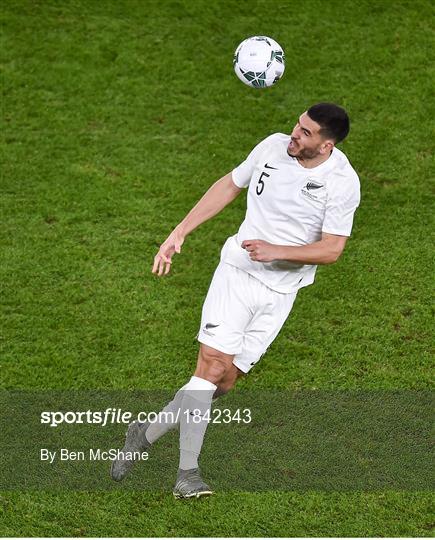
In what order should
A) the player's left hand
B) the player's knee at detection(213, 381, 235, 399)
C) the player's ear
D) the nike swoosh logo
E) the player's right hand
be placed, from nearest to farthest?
the player's left hand, the player's ear, the nike swoosh logo, the player's right hand, the player's knee at detection(213, 381, 235, 399)

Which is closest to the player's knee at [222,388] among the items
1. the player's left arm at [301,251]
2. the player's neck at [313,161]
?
the player's left arm at [301,251]

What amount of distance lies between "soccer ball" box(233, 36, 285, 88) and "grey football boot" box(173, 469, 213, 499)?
276 cm

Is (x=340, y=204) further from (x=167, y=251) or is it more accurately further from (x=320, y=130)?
(x=167, y=251)

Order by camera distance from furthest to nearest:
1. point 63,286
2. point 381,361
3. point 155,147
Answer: point 155,147, point 63,286, point 381,361

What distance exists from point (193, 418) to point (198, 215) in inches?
53.5

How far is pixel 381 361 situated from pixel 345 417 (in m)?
0.77

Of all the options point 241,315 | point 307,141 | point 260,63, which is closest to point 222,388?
point 241,315

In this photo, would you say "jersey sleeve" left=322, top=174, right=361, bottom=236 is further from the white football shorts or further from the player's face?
the white football shorts

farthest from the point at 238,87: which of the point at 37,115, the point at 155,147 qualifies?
the point at 37,115

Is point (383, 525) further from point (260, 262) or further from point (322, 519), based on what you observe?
point (260, 262)

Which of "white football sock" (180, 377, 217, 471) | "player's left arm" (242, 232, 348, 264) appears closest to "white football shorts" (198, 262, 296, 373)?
"white football sock" (180, 377, 217, 471)

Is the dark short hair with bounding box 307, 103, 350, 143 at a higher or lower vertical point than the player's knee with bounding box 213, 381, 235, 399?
higher

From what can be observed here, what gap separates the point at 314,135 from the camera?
24.0 feet

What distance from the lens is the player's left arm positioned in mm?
7246
